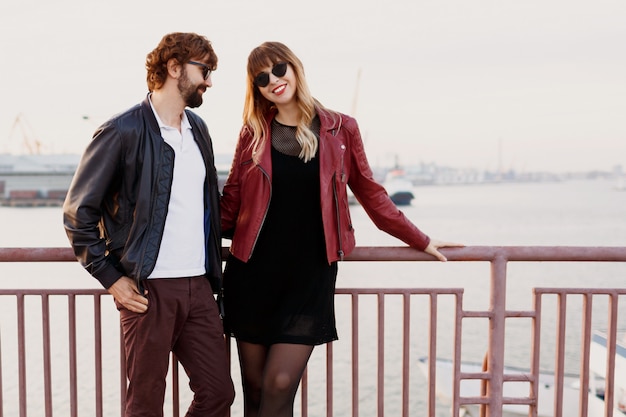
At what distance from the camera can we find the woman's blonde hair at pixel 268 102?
Result: 265 cm

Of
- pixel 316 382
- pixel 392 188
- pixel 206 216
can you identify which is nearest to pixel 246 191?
pixel 206 216

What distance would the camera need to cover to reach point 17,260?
284cm

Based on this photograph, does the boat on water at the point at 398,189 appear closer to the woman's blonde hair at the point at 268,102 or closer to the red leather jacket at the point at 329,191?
the red leather jacket at the point at 329,191

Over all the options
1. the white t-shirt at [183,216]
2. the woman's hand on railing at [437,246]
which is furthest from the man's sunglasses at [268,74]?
the woman's hand on railing at [437,246]

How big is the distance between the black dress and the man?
16 centimetres

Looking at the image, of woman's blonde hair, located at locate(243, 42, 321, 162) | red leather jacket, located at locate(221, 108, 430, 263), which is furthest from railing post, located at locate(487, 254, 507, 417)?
woman's blonde hair, located at locate(243, 42, 321, 162)

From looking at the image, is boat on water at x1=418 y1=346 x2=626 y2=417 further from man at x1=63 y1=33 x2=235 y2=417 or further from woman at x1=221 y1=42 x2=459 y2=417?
man at x1=63 y1=33 x2=235 y2=417

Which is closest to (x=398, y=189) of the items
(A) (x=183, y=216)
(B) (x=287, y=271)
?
(B) (x=287, y=271)

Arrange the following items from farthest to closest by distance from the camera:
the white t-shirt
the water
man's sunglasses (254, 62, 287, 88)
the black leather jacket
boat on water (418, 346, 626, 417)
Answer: the water < boat on water (418, 346, 626, 417) < man's sunglasses (254, 62, 287, 88) < the white t-shirt < the black leather jacket

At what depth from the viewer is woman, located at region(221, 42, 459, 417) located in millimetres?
2654

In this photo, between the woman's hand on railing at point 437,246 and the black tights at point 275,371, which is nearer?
the black tights at point 275,371

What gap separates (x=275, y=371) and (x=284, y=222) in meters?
0.64

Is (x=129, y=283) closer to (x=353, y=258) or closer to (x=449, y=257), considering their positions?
(x=353, y=258)

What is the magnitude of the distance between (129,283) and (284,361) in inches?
29.5
